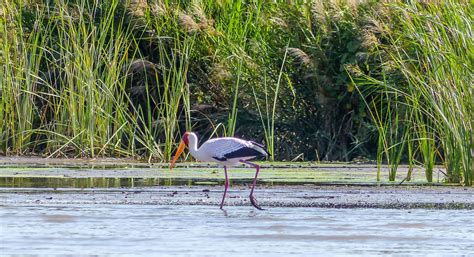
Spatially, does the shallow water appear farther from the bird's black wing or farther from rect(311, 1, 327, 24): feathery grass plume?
rect(311, 1, 327, 24): feathery grass plume

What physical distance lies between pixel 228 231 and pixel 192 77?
8.67m

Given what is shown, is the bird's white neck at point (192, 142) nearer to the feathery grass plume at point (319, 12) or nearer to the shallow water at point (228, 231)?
the shallow water at point (228, 231)

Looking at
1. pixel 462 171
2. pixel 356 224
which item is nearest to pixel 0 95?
pixel 462 171

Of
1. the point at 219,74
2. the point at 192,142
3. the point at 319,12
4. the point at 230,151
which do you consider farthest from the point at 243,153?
the point at 219,74

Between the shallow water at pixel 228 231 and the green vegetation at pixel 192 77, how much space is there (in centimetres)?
523

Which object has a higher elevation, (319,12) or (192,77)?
(319,12)

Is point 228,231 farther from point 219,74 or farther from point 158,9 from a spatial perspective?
point 158,9

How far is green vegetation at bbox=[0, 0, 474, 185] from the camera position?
1562cm

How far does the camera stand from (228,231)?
8648mm

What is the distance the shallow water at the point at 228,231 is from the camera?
25.3ft

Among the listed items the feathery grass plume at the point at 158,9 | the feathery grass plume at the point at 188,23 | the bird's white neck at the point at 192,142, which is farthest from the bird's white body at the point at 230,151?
the feathery grass plume at the point at 158,9

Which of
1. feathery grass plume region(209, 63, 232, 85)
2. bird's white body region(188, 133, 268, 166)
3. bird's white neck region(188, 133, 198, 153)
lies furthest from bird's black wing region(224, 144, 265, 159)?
feathery grass plume region(209, 63, 232, 85)

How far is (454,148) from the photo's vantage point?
11.7 meters

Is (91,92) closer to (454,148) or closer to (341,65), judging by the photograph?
(341,65)
